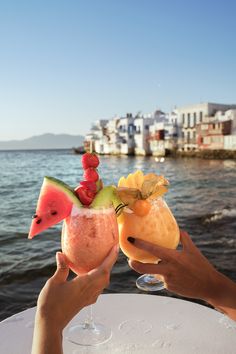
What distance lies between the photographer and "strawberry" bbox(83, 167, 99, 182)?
1.53 meters

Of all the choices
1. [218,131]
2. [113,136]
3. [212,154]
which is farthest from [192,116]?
[113,136]

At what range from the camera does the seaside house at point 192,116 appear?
60812mm

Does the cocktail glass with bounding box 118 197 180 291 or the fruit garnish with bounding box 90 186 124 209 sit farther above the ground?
the fruit garnish with bounding box 90 186 124 209

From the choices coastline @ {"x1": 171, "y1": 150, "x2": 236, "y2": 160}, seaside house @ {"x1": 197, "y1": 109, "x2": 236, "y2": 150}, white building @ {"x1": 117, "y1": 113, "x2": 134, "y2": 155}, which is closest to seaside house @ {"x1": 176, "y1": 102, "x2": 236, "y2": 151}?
coastline @ {"x1": 171, "y1": 150, "x2": 236, "y2": 160}

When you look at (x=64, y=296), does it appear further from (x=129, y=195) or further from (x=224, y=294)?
(x=224, y=294)

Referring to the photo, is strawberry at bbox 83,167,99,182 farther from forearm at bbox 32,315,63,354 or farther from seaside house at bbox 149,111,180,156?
seaside house at bbox 149,111,180,156

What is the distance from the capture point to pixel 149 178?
1.70 meters

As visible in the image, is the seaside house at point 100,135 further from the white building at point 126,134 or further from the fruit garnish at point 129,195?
the fruit garnish at point 129,195

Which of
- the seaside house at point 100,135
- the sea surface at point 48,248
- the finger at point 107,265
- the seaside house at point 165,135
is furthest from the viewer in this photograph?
the seaside house at point 100,135

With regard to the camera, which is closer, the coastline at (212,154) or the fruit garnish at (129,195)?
the fruit garnish at (129,195)

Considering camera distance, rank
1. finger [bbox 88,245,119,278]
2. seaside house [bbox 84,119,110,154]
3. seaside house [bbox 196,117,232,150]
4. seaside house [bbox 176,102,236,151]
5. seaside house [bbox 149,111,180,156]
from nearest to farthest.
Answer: finger [bbox 88,245,119,278] < seaside house [bbox 196,117,232,150] < seaside house [bbox 176,102,236,151] < seaside house [bbox 149,111,180,156] < seaside house [bbox 84,119,110,154]

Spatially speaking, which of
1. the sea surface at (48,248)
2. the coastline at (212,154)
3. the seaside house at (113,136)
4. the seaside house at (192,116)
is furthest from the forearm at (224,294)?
Result: the seaside house at (113,136)

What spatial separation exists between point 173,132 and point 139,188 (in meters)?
66.6

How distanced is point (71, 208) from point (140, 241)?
0.31m
